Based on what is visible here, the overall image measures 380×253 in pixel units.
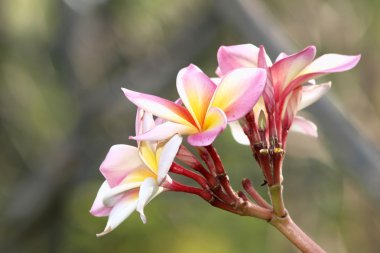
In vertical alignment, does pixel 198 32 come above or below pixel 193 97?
below

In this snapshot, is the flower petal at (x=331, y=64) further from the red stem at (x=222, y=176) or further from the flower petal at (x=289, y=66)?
the red stem at (x=222, y=176)

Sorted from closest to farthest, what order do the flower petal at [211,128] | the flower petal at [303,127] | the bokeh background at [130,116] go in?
1. the flower petal at [211,128]
2. the flower petal at [303,127]
3. the bokeh background at [130,116]

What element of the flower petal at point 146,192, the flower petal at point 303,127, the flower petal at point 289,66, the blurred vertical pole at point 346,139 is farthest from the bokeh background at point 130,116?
the flower petal at point 146,192

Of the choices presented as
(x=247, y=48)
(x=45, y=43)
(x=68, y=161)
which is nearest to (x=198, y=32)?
(x=68, y=161)

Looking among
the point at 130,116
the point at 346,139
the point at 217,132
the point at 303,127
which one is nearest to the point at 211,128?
the point at 217,132

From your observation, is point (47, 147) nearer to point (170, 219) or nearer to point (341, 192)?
point (170, 219)
